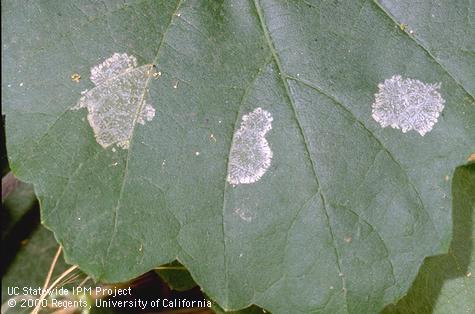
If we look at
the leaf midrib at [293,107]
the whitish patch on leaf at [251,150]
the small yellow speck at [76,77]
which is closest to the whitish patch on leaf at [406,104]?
the leaf midrib at [293,107]

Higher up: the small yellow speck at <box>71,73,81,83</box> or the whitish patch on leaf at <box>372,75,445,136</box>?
the small yellow speck at <box>71,73,81,83</box>

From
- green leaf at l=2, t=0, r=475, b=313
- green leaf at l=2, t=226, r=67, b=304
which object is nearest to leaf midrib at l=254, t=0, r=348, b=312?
green leaf at l=2, t=0, r=475, b=313

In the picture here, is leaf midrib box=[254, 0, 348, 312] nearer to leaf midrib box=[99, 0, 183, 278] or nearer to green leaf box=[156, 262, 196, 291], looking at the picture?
leaf midrib box=[99, 0, 183, 278]

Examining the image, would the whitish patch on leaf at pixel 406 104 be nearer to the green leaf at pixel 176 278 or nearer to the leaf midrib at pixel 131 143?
the leaf midrib at pixel 131 143

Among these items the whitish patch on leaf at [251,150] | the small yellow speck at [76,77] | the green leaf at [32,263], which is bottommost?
the green leaf at [32,263]

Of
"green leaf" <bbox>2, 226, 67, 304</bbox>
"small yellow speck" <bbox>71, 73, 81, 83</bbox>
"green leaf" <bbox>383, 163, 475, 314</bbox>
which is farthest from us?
"green leaf" <bbox>2, 226, 67, 304</bbox>

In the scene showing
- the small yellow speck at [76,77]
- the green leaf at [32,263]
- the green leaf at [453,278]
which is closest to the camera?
the small yellow speck at [76,77]

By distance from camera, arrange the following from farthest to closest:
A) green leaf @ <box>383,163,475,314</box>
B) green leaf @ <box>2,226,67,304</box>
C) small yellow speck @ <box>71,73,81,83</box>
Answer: green leaf @ <box>2,226,67,304</box> < green leaf @ <box>383,163,475,314</box> < small yellow speck @ <box>71,73,81,83</box>

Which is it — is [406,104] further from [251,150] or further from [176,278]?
[176,278]

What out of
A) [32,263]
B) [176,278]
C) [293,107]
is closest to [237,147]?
[293,107]
